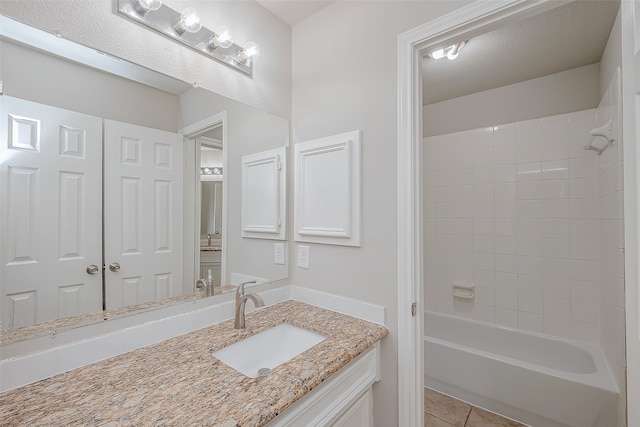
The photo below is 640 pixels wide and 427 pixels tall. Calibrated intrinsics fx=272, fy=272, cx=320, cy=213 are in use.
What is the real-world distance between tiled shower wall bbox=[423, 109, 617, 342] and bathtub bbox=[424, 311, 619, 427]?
0.13 meters

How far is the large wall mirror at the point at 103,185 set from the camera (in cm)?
81

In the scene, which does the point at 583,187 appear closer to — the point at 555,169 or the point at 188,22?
the point at 555,169

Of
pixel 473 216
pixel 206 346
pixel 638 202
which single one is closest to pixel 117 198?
pixel 206 346

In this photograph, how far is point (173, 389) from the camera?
2.58 ft

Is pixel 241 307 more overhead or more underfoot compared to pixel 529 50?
more underfoot

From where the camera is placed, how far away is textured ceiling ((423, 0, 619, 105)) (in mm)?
1556

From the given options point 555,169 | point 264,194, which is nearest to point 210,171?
point 264,194

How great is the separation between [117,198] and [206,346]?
65 centimetres

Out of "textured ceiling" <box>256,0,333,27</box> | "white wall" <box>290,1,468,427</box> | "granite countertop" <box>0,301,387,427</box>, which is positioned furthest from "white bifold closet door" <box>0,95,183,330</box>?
"textured ceiling" <box>256,0,333,27</box>

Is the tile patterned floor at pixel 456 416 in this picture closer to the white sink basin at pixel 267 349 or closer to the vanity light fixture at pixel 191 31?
the white sink basin at pixel 267 349

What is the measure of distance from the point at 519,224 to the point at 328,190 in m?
1.91

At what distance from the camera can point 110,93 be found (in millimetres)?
999

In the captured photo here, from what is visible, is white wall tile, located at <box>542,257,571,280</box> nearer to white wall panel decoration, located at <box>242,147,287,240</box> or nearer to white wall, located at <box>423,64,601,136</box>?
white wall, located at <box>423,64,601,136</box>

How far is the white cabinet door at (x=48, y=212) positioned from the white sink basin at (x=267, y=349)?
1.71 ft
